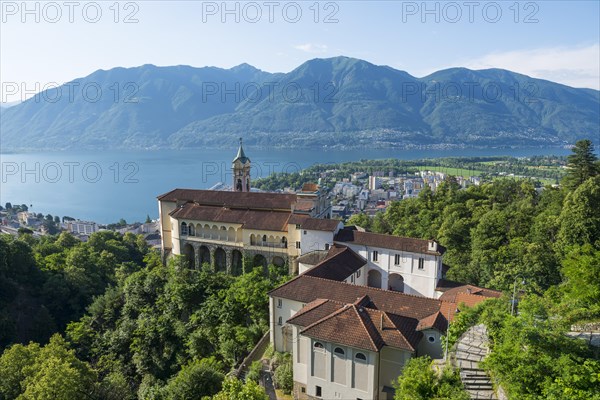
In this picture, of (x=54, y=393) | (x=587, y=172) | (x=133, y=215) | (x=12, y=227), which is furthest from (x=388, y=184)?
(x=54, y=393)

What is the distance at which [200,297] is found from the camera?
1261 inches

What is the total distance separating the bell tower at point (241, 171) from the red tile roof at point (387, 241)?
1509cm

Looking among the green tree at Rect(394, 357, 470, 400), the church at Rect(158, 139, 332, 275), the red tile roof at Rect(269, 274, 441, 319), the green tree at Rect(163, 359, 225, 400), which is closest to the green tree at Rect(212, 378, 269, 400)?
the green tree at Rect(394, 357, 470, 400)

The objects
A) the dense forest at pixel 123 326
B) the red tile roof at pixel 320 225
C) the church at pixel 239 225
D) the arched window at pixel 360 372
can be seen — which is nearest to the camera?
the arched window at pixel 360 372

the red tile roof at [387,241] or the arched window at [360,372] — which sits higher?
the red tile roof at [387,241]

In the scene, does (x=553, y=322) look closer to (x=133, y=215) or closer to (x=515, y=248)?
(x=515, y=248)

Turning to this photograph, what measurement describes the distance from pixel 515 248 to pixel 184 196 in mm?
29254

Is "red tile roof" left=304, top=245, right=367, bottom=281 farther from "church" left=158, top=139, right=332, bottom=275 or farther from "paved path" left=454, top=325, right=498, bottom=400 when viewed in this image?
"paved path" left=454, top=325, right=498, bottom=400

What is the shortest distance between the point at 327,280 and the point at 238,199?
53.1 ft

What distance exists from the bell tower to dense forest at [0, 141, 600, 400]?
10661 millimetres

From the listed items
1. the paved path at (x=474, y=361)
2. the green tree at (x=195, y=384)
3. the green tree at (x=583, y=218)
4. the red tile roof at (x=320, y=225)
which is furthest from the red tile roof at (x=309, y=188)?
the paved path at (x=474, y=361)

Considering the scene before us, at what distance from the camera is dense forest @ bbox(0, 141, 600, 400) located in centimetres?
1234

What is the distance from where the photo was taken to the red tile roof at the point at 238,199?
3619 centimetres

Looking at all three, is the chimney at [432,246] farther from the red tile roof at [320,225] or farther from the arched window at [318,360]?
the arched window at [318,360]
